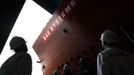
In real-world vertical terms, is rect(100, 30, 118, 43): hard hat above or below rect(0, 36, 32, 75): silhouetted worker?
above

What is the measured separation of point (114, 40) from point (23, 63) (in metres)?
1.11

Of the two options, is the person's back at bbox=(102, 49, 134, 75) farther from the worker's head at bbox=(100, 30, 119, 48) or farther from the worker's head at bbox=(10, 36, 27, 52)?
the worker's head at bbox=(10, 36, 27, 52)

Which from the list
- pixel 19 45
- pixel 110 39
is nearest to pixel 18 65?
pixel 19 45

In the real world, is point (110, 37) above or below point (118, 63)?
above

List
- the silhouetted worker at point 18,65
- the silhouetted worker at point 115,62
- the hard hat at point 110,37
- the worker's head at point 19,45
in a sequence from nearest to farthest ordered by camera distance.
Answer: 1. the silhouetted worker at point 115,62
2. the hard hat at point 110,37
3. the silhouetted worker at point 18,65
4. the worker's head at point 19,45

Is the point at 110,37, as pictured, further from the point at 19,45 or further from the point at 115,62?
the point at 19,45

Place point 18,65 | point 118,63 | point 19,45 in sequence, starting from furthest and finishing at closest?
point 19,45 < point 18,65 < point 118,63

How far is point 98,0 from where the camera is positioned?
371 centimetres

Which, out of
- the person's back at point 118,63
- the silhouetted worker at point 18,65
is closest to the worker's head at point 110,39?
the person's back at point 118,63

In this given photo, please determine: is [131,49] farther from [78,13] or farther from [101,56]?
[78,13]

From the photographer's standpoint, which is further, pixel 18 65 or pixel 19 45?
pixel 19 45

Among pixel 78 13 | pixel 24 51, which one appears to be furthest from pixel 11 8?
pixel 24 51

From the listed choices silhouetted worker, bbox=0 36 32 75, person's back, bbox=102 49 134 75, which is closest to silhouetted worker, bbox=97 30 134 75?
person's back, bbox=102 49 134 75

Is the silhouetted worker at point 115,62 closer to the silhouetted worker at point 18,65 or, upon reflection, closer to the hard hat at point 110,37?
the hard hat at point 110,37
